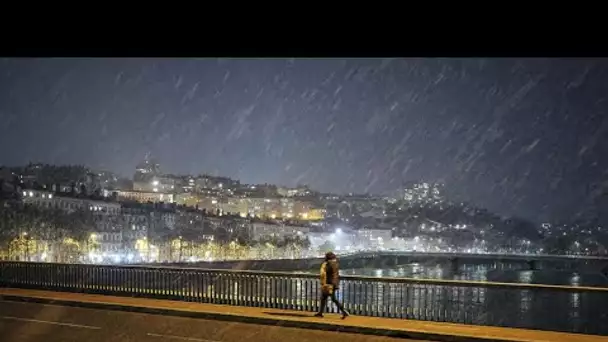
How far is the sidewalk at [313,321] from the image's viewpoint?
15852 mm

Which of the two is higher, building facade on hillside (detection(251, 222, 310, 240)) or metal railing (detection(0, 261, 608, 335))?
metal railing (detection(0, 261, 608, 335))

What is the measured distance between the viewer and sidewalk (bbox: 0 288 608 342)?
624 inches

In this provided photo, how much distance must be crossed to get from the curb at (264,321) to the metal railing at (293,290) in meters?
1.77

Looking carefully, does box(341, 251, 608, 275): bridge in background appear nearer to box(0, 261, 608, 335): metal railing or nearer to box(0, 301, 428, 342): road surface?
box(0, 261, 608, 335): metal railing

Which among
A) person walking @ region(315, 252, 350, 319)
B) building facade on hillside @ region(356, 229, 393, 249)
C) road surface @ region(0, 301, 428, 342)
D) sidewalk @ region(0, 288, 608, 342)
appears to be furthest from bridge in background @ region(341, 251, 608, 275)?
person walking @ region(315, 252, 350, 319)

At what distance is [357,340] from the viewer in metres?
16.1

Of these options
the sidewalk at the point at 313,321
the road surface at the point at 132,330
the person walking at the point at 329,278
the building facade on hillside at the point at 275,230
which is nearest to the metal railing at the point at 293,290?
the sidewalk at the point at 313,321

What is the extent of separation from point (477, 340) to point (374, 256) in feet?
337

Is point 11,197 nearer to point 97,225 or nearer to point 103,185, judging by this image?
point 97,225

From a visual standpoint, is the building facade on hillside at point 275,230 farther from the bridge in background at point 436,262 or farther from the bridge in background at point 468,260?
the bridge in background at point 436,262

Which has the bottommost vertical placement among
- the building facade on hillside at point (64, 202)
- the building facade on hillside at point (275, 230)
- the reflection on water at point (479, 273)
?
the reflection on water at point (479, 273)

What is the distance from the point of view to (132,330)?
679 inches

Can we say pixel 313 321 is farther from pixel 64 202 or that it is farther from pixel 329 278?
pixel 64 202

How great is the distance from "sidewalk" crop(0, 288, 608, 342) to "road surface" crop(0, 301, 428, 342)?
1.15 feet
